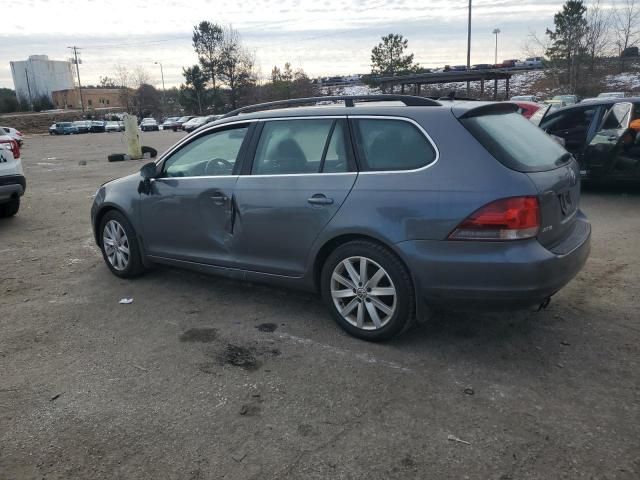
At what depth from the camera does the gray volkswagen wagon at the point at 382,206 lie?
3373 millimetres

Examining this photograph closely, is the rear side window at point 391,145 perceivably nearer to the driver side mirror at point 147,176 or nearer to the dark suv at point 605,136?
the driver side mirror at point 147,176

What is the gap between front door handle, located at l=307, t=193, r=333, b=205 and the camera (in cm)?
394

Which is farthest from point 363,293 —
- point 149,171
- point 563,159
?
point 149,171

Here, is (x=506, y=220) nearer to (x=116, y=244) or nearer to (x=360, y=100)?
(x=360, y=100)

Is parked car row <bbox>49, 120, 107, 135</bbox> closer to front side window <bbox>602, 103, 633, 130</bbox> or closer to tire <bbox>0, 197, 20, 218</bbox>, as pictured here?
tire <bbox>0, 197, 20, 218</bbox>

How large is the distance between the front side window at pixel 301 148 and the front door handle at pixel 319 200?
204mm

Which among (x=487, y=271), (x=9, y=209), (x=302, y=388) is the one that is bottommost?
(x=302, y=388)

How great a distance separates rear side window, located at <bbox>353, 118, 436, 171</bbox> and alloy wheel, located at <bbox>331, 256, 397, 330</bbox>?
2.24 ft

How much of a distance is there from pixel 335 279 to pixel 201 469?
1.70 m

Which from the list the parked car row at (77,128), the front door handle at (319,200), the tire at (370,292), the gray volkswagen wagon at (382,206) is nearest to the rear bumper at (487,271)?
the gray volkswagen wagon at (382,206)

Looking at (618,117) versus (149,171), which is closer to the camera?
(149,171)

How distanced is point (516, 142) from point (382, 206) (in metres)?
1.02

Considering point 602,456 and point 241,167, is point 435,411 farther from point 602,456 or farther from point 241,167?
point 241,167

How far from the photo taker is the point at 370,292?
3828 mm
